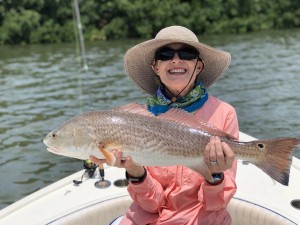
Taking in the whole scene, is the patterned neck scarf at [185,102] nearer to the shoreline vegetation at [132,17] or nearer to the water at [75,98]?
the water at [75,98]

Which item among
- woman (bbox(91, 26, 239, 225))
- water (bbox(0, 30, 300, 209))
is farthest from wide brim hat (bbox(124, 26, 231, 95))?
water (bbox(0, 30, 300, 209))

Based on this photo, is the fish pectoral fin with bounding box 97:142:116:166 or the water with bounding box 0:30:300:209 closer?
the fish pectoral fin with bounding box 97:142:116:166

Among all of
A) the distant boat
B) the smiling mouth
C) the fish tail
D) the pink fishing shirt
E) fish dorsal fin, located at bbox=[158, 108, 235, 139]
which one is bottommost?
the distant boat

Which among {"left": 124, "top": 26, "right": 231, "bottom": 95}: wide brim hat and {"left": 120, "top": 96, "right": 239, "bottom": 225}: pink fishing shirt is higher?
{"left": 124, "top": 26, "right": 231, "bottom": 95}: wide brim hat

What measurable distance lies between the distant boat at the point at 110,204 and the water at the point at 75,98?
3284 mm

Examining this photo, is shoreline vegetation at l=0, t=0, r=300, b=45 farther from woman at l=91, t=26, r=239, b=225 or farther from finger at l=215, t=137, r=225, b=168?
finger at l=215, t=137, r=225, b=168

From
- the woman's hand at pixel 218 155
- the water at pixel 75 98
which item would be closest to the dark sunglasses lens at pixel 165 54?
the woman's hand at pixel 218 155

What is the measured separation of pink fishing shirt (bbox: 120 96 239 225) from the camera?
286 cm

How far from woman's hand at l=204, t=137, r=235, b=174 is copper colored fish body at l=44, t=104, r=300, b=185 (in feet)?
0.12

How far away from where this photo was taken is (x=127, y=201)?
3.99 metres

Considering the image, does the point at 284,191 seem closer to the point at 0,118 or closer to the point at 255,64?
the point at 0,118

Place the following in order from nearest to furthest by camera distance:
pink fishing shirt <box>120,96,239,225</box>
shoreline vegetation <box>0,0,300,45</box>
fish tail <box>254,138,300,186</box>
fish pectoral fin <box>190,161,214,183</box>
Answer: fish tail <box>254,138,300,186</box>
fish pectoral fin <box>190,161,214,183</box>
pink fishing shirt <box>120,96,239,225</box>
shoreline vegetation <box>0,0,300,45</box>

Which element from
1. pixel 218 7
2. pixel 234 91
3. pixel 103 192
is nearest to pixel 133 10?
pixel 218 7

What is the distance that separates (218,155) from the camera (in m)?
2.56
